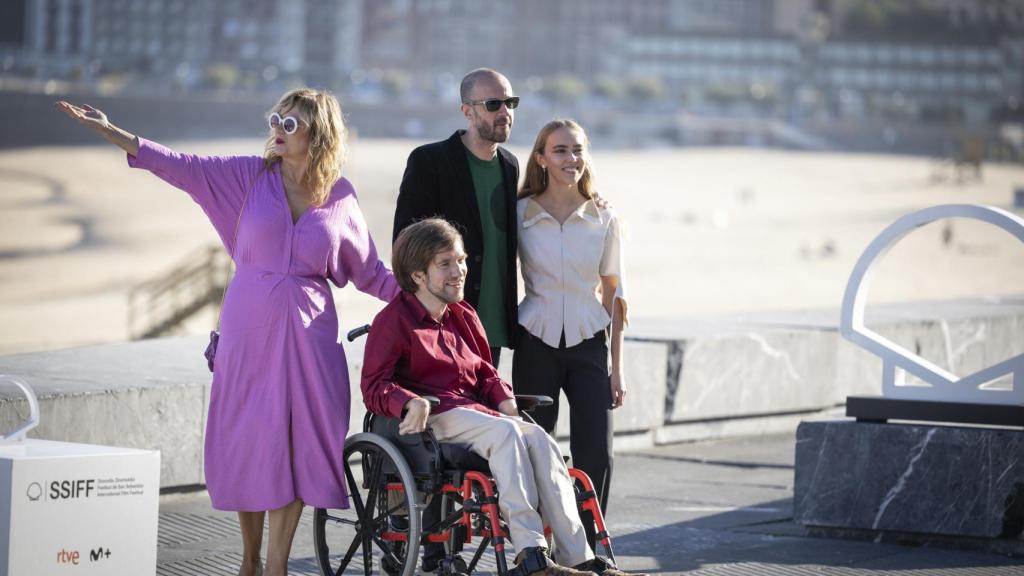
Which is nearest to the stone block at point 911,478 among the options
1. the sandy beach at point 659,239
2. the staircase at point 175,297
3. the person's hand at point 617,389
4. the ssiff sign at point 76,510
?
the person's hand at point 617,389

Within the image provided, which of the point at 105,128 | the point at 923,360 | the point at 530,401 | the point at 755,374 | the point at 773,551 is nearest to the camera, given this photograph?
the point at 105,128

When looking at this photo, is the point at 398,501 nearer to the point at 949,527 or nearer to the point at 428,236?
the point at 428,236

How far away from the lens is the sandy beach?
92.2ft

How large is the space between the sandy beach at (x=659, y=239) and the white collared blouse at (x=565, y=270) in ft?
55.6

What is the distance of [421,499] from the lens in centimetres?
435

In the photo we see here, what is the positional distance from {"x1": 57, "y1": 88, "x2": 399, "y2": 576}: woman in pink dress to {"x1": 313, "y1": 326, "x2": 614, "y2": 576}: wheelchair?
11 cm

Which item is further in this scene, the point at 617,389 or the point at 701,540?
the point at 701,540

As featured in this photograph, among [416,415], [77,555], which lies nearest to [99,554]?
[77,555]

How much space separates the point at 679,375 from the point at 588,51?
116 meters

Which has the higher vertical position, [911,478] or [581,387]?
[581,387]

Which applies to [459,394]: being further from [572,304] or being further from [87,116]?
[87,116]

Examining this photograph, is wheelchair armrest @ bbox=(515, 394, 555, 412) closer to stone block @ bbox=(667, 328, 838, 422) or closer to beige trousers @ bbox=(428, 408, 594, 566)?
beige trousers @ bbox=(428, 408, 594, 566)

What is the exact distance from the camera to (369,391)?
14.1ft

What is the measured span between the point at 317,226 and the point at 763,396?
14.1ft
